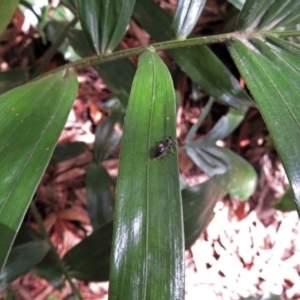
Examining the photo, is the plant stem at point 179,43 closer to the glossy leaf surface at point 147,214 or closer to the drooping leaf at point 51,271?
the glossy leaf surface at point 147,214

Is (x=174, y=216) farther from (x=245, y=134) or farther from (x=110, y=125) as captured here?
(x=245, y=134)

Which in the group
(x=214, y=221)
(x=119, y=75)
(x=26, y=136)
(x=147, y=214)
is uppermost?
(x=119, y=75)

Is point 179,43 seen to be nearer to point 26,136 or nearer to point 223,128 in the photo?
point 26,136

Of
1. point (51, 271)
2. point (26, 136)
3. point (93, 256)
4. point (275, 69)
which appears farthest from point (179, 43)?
point (51, 271)

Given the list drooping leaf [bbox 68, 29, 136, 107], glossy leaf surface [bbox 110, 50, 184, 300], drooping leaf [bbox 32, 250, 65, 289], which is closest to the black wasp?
glossy leaf surface [bbox 110, 50, 184, 300]

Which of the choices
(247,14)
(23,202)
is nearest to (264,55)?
(247,14)

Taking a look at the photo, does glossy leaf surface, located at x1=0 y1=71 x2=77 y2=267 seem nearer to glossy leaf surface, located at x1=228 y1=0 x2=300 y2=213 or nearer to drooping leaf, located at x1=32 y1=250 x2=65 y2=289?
glossy leaf surface, located at x1=228 y1=0 x2=300 y2=213
